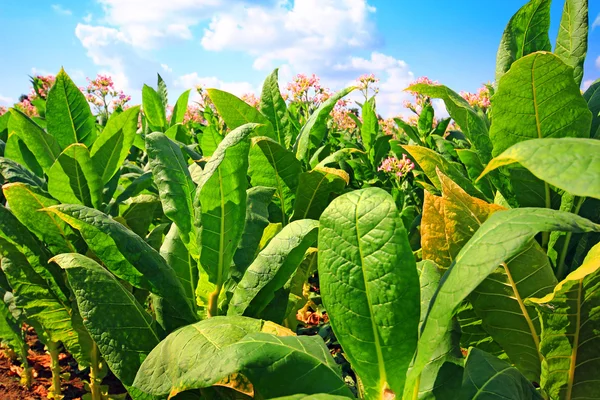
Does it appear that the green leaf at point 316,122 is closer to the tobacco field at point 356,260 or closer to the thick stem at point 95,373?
the tobacco field at point 356,260

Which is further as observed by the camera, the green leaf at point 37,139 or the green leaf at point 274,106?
the green leaf at point 274,106

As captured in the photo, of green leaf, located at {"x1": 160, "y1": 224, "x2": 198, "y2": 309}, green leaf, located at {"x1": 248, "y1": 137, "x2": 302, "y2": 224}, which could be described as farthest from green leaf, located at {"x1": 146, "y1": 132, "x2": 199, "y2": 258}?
green leaf, located at {"x1": 248, "y1": 137, "x2": 302, "y2": 224}

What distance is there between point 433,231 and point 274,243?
1.35 feet

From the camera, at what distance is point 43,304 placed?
1.97 m

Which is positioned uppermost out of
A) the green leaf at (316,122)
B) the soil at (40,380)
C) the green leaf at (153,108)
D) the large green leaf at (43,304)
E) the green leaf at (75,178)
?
the green leaf at (153,108)

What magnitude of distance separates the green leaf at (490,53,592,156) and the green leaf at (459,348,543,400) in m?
0.53

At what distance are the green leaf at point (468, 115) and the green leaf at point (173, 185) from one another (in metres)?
0.68

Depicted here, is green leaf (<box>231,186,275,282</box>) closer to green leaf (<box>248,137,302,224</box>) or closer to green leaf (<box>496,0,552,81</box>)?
green leaf (<box>248,137,302,224</box>)

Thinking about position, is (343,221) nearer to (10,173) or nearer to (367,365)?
(367,365)

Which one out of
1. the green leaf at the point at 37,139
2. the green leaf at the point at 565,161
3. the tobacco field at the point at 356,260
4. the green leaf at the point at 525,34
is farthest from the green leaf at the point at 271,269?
the green leaf at the point at 37,139

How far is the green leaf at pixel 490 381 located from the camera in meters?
0.91

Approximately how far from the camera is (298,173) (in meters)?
1.87

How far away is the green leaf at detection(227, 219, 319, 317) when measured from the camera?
49.4 inches

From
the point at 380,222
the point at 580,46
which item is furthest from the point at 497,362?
the point at 580,46
